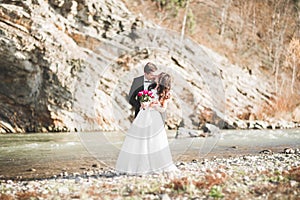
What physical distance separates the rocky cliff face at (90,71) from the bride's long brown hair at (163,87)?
18.4 metres

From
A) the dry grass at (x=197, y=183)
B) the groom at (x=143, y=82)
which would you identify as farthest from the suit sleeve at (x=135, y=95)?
the dry grass at (x=197, y=183)

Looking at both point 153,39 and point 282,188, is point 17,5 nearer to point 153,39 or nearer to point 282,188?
point 153,39

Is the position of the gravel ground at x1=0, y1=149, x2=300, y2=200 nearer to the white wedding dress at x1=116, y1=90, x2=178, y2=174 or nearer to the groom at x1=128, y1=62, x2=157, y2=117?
the white wedding dress at x1=116, y1=90, x2=178, y2=174

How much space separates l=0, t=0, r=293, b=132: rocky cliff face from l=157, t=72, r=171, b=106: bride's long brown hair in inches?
723

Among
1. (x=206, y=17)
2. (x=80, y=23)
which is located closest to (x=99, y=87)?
(x=80, y=23)

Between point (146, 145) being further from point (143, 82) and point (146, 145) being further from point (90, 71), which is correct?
point (90, 71)

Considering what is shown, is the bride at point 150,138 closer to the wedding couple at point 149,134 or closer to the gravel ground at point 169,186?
the wedding couple at point 149,134

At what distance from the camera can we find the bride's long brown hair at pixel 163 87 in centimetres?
886

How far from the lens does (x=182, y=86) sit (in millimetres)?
34125

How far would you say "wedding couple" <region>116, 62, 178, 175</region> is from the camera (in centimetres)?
880

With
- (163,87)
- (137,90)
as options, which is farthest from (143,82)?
(163,87)

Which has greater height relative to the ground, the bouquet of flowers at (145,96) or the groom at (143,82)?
the groom at (143,82)

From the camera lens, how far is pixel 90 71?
28922mm

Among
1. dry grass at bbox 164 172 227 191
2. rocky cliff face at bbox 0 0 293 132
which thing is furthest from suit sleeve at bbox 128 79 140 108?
rocky cliff face at bbox 0 0 293 132
